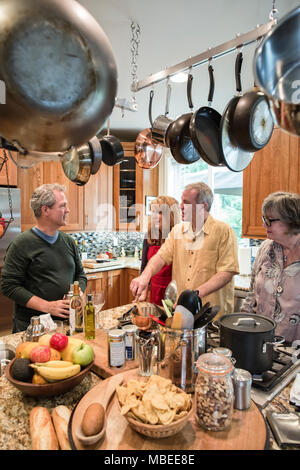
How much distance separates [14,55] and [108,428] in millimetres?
918

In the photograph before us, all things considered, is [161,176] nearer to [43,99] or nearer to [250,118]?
[250,118]

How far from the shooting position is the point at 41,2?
23.9 inches

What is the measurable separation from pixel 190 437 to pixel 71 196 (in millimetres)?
3462

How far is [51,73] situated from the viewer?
612mm

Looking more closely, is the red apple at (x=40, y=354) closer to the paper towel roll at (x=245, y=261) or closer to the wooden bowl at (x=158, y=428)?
the wooden bowl at (x=158, y=428)

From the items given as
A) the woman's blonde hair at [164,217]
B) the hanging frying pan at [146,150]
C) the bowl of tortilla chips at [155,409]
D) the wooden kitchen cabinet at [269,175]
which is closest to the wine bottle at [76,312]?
the bowl of tortilla chips at [155,409]

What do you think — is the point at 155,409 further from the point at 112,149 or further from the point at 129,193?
the point at 129,193

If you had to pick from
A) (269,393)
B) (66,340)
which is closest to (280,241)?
(269,393)

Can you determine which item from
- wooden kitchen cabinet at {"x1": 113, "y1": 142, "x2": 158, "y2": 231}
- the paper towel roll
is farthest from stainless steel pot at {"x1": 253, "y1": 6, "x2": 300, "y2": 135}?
wooden kitchen cabinet at {"x1": 113, "y1": 142, "x2": 158, "y2": 231}

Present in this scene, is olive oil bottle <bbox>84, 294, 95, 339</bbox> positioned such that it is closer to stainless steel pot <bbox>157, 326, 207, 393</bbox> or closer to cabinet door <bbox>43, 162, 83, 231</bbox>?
stainless steel pot <bbox>157, 326, 207, 393</bbox>

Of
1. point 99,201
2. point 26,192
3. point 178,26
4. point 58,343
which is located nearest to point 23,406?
point 58,343

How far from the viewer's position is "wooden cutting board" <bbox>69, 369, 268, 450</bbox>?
786 mm

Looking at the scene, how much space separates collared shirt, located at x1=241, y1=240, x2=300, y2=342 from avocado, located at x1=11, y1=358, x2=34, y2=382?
1.21 metres

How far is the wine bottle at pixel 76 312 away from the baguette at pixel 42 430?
61cm
